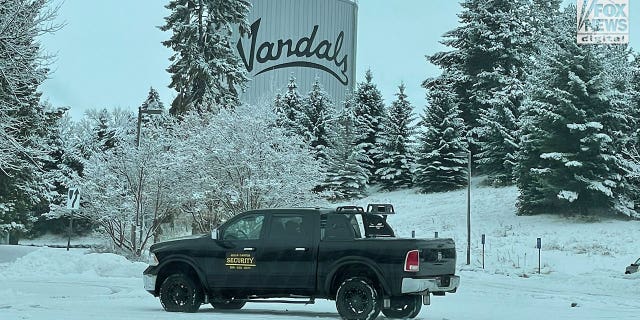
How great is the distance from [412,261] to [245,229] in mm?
3084

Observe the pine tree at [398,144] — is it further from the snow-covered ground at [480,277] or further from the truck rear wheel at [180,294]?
the truck rear wheel at [180,294]

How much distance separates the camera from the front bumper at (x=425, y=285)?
13133 millimetres

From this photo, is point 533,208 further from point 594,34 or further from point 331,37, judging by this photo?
point 331,37

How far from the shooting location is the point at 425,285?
43.4ft

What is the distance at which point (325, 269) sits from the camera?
13820 millimetres

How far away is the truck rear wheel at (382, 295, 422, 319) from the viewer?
13.6m

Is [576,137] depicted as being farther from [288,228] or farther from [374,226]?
[288,228]

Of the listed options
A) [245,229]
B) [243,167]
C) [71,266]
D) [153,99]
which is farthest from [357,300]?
[153,99]

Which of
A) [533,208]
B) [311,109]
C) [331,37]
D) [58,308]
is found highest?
[331,37]

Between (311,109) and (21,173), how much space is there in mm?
33480

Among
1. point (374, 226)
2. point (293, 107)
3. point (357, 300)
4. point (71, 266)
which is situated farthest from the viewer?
point (293, 107)

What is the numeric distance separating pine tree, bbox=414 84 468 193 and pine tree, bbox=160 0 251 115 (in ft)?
55.3

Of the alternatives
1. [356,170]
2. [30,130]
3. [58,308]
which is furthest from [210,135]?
[356,170]

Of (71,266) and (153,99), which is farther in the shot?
(153,99)
